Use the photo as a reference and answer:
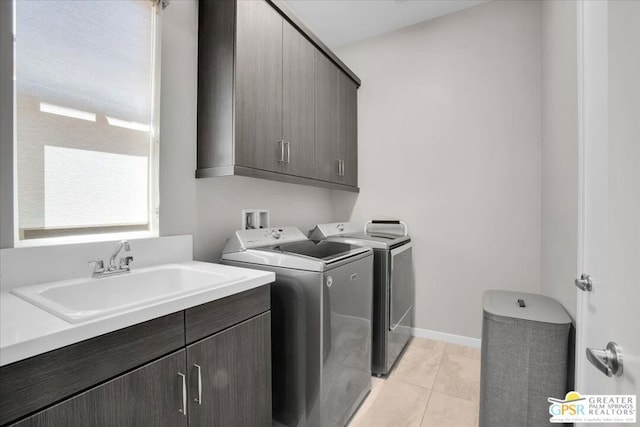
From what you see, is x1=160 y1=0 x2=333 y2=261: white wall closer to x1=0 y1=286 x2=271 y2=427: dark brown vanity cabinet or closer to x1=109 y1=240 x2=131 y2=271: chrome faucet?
x1=109 y1=240 x2=131 y2=271: chrome faucet

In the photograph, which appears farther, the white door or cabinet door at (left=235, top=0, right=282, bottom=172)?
cabinet door at (left=235, top=0, right=282, bottom=172)

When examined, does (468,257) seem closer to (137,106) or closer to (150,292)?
(150,292)

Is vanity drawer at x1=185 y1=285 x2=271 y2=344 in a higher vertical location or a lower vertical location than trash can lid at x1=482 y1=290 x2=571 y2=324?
higher

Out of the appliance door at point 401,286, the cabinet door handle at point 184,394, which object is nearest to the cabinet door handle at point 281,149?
the appliance door at point 401,286

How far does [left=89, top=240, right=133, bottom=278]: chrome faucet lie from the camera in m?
1.21

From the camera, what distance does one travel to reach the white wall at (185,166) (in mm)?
1578

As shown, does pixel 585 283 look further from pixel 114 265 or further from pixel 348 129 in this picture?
pixel 348 129

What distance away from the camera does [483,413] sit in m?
1.39

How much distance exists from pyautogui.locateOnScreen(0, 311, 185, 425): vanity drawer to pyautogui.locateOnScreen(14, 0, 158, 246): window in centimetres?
74

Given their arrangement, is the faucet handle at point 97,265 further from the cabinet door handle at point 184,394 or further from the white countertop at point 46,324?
the cabinet door handle at point 184,394

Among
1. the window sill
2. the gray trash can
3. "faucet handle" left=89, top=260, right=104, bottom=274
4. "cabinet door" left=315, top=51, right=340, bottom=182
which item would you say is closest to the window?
the window sill

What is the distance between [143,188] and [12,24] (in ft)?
2.52

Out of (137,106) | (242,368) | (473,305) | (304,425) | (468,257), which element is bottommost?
(304,425)

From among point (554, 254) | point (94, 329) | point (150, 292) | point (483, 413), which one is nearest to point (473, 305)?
point (554, 254)
